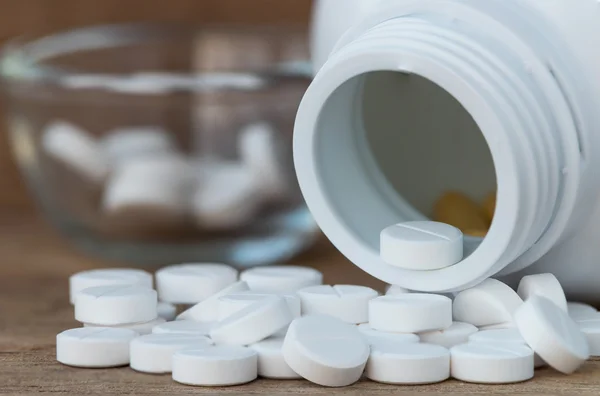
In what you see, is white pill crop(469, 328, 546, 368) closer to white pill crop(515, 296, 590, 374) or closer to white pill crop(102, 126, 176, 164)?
white pill crop(515, 296, 590, 374)

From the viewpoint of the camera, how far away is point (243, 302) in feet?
2.61

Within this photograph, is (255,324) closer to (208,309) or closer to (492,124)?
(208,309)

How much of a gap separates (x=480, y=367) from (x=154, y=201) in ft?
1.57

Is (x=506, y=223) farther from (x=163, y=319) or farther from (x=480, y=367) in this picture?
(x=163, y=319)

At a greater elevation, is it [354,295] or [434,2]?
[434,2]

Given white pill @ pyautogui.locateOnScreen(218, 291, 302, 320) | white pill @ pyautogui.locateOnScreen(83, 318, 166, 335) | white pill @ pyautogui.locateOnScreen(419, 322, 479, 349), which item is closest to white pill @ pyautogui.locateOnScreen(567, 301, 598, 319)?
white pill @ pyautogui.locateOnScreen(419, 322, 479, 349)

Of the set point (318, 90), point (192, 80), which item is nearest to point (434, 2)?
point (318, 90)

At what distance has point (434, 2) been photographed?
2.69 feet

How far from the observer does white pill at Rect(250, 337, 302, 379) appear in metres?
0.74

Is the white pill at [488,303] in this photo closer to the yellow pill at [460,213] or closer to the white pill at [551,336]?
the white pill at [551,336]

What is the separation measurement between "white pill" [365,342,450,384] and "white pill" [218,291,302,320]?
0.09 metres

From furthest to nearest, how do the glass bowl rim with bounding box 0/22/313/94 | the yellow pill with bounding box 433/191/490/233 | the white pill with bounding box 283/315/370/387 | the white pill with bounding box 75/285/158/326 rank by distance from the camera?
the glass bowl rim with bounding box 0/22/313/94 < the yellow pill with bounding box 433/191/490/233 < the white pill with bounding box 75/285/158/326 < the white pill with bounding box 283/315/370/387

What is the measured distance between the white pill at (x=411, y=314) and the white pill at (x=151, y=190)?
0.38m

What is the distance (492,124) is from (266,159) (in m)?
0.41
